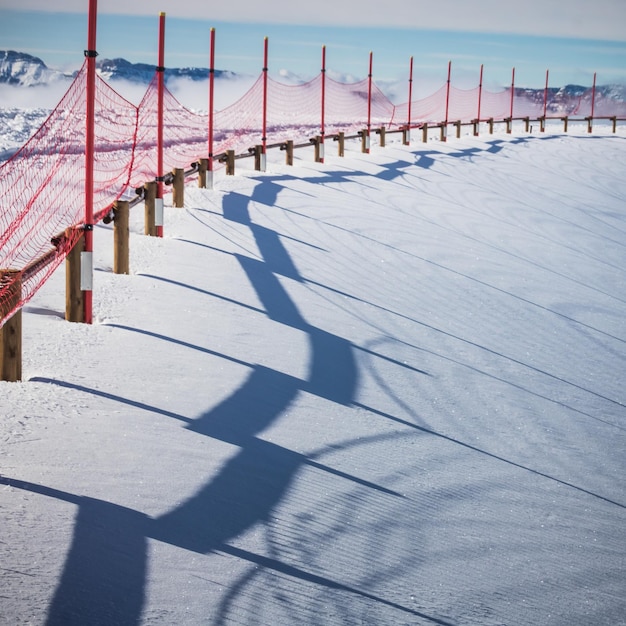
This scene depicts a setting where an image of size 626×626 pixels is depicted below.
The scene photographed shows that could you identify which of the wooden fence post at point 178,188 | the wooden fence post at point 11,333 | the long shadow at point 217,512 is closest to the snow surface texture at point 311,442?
the long shadow at point 217,512

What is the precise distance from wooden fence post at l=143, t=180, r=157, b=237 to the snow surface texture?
16cm

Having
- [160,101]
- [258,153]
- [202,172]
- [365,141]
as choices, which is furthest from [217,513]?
[365,141]

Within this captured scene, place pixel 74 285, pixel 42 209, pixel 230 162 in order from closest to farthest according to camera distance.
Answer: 1. pixel 74 285
2. pixel 42 209
3. pixel 230 162

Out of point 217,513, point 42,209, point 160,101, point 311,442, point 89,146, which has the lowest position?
point 42,209

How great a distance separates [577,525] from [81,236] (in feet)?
13.4

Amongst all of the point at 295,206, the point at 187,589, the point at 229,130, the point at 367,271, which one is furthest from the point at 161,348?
the point at 229,130

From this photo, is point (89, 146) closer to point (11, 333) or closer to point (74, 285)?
point (74, 285)

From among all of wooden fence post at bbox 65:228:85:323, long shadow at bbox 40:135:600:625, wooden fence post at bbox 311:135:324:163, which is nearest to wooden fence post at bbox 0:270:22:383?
long shadow at bbox 40:135:600:625

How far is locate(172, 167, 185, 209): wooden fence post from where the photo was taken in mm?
12109

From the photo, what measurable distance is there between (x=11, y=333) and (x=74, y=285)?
1537 mm

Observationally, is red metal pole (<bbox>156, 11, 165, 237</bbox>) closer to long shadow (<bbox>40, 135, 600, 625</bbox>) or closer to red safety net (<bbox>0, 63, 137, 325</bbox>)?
red safety net (<bbox>0, 63, 137, 325</bbox>)

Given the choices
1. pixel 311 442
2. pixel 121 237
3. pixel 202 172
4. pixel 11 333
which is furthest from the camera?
pixel 202 172

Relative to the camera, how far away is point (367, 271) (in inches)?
418

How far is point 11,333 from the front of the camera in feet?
17.9
